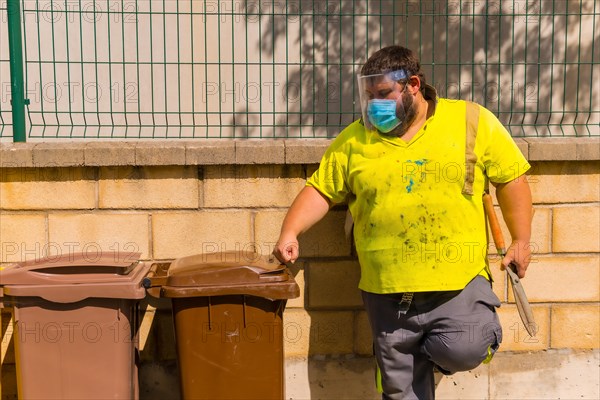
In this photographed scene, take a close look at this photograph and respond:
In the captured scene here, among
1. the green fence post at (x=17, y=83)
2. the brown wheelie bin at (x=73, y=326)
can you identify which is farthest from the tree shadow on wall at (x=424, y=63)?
the brown wheelie bin at (x=73, y=326)

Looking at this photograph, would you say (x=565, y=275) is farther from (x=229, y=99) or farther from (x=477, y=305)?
(x=229, y=99)

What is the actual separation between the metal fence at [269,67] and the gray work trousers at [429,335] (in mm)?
1463

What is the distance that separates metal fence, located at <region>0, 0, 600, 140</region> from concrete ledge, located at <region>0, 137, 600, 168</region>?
0.31 m

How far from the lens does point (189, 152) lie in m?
4.59

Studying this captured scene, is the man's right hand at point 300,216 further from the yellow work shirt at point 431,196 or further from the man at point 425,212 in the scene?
the yellow work shirt at point 431,196

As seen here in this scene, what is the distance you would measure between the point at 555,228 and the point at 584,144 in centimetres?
50

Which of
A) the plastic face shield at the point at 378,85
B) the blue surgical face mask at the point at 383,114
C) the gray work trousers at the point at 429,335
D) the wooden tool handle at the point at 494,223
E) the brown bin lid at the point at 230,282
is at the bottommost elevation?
the gray work trousers at the point at 429,335

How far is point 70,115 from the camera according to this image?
4926 mm

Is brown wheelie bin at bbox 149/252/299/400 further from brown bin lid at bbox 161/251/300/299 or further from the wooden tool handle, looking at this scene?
the wooden tool handle

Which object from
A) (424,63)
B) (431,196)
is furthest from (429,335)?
(424,63)

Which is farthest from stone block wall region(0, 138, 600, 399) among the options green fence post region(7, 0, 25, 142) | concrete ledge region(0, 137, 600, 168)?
green fence post region(7, 0, 25, 142)

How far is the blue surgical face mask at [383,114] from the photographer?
389 centimetres

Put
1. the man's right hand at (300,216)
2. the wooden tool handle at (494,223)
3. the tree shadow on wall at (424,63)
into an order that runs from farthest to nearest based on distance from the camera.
A: the tree shadow on wall at (424,63) → the wooden tool handle at (494,223) → the man's right hand at (300,216)

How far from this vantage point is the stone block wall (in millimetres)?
4609
